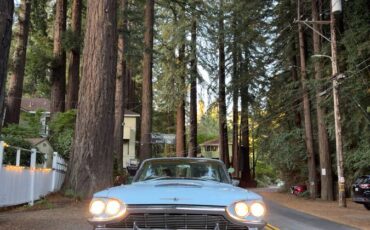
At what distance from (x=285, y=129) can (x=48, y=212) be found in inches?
1151

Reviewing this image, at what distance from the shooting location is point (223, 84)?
162 ft

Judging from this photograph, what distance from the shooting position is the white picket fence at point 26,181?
12555 mm

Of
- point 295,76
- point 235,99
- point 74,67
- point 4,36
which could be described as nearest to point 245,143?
point 235,99

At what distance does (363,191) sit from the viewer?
72.7 feet

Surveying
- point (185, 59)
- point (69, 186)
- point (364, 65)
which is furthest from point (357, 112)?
point (185, 59)

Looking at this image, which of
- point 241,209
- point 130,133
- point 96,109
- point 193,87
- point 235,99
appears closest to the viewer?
point 241,209

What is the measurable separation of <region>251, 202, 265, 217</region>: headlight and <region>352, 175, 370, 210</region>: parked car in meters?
17.9

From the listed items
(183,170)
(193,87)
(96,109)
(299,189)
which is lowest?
(299,189)

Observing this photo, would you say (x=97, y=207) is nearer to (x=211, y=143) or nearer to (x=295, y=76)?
(x=295, y=76)

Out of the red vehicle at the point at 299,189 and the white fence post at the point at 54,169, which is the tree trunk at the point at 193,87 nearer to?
the red vehicle at the point at 299,189

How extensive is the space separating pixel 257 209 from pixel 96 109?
39.8ft

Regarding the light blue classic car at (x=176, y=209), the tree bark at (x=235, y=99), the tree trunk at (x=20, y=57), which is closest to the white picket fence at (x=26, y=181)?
the light blue classic car at (x=176, y=209)

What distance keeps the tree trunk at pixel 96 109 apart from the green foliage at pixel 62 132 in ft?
22.1

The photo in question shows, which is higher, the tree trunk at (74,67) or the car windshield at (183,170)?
the tree trunk at (74,67)
